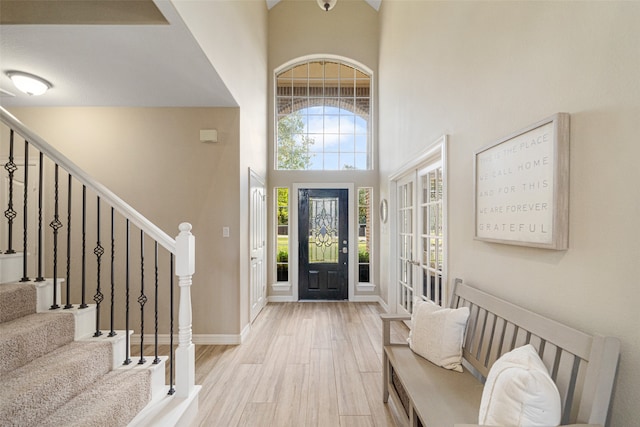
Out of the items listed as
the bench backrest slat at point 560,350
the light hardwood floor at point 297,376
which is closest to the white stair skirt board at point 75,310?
the light hardwood floor at point 297,376

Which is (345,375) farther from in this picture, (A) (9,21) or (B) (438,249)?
(A) (9,21)

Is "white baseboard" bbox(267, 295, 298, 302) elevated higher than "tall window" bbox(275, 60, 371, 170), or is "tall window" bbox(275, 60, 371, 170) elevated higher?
"tall window" bbox(275, 60, 371, 170)

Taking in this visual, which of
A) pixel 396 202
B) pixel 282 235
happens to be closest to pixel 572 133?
pixel 396 202

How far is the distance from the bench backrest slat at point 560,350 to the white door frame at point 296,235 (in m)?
3.48

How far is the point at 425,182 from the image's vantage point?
325 centimetres

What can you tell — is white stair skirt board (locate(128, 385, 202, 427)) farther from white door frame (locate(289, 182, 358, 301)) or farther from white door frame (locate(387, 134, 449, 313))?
white door frame (locate(289, 182, 358, 301))

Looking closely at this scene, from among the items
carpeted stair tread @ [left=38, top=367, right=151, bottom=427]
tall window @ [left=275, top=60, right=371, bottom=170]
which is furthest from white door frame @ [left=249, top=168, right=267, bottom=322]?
carpeted stair tread @ [left=38, top=367, right=151, bottom=427]

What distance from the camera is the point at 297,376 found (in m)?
2.69

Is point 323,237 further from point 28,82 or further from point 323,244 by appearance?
→ point 28,82

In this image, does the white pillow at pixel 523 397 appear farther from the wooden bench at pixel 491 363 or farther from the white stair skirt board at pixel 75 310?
the white stair skirt board at pixel 75 310

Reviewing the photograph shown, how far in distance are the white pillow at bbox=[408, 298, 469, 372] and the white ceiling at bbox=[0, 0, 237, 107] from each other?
8.15ft

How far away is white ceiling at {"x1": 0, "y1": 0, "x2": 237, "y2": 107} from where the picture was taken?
6.86 ft

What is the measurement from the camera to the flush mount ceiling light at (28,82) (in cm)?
266

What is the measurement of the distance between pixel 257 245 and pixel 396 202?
2079 mm
